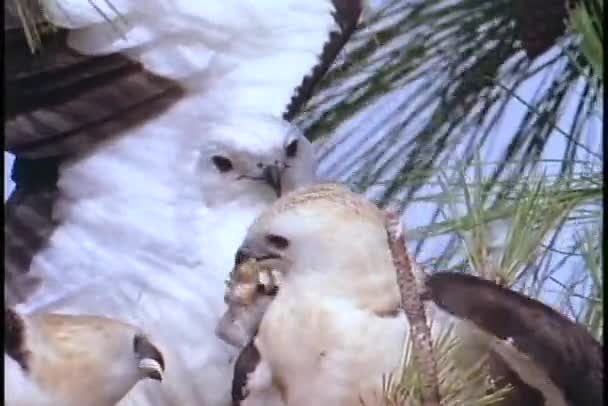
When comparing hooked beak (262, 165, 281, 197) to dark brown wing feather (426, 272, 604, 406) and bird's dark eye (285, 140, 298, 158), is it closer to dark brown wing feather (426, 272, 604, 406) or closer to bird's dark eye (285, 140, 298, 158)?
bird's dark eye (285, 140, 298, 158)

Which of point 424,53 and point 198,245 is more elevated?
point 424,53

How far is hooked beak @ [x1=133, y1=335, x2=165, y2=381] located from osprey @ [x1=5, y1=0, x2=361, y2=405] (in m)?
0.01

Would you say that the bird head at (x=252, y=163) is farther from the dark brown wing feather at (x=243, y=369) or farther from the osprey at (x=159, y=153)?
the dark brown wing feather at (x=243, y=369)

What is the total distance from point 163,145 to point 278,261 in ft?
0.44

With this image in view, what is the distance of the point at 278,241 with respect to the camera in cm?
86

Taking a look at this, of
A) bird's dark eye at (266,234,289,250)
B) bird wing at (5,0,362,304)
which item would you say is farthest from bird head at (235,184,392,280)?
bird wing at (5,0,362,304)

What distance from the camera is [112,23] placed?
3.09ft

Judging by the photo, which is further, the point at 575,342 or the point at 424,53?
the point at 424,53

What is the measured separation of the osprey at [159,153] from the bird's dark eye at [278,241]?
0.12 ft

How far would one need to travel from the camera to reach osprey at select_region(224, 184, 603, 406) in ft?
2.75

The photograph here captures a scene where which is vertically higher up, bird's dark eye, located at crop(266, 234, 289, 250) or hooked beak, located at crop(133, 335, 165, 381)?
bird's dark eye, located at crop(266, 234, 289, 250)

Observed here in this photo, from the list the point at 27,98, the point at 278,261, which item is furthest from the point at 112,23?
the point at 278,261

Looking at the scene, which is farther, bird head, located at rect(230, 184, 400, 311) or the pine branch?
bird head, located at rect(230, 184, 400, 311)

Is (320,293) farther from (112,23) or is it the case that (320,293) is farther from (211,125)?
(112,23)
